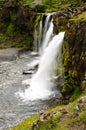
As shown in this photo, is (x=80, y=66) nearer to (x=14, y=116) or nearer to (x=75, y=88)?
(x=75, y=88)

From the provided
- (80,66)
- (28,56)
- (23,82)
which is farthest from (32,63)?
(80,66)

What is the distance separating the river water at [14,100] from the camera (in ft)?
77.5

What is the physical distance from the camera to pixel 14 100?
26484 millimetres

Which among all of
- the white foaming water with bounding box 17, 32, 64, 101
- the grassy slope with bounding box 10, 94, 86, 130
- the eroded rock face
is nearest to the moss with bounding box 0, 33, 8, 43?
the white foaming water with bounding box 17, 32, 64, 101

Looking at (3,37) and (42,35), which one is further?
(3,37)

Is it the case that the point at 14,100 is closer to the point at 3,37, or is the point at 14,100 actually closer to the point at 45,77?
the point at 45,77

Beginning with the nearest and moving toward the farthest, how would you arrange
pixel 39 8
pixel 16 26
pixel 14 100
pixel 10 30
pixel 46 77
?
pixel 14 100 → pixel 46 77 → pixel 39 8 → pixel 10 30 → pixel 16 26

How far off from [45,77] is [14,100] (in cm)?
530

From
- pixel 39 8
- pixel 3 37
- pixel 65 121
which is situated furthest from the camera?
pixel 3 37

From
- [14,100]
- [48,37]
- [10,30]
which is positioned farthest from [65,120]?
[10,30]

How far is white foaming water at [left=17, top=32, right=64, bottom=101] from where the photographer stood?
2758 cm

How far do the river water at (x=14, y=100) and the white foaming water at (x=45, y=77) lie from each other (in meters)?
0.75

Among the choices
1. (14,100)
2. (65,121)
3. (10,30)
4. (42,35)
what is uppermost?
(65,121)

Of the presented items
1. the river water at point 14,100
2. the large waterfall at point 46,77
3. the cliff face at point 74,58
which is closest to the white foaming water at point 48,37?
the large waterfall at point 46,77
